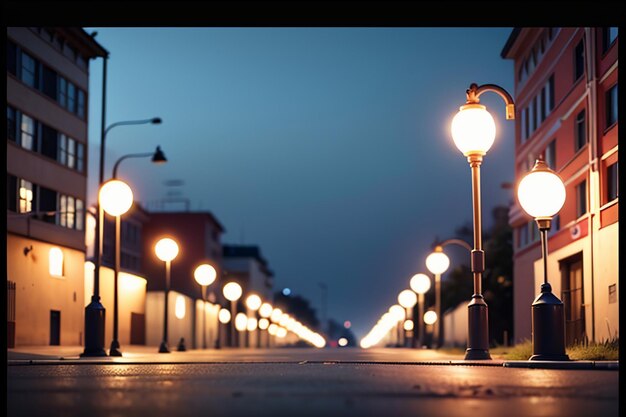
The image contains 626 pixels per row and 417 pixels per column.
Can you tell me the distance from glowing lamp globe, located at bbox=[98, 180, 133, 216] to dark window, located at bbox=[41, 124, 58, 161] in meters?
24.9

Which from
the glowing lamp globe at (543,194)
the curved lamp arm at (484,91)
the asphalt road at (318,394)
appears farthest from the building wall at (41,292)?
the asphalt road at (318,394)

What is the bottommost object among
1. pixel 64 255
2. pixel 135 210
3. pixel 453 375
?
pixel 453 375

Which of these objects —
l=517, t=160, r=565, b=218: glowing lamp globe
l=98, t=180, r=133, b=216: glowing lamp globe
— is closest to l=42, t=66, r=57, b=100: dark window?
l=98, t=180, r=133, b=216: glowing lamp globe

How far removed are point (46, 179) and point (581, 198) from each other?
23.7 m

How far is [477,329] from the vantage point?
18656mm

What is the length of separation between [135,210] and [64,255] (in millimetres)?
36200

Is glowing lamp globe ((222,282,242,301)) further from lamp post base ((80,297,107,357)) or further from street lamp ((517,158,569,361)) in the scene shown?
street lamp ((517,158,569,361))

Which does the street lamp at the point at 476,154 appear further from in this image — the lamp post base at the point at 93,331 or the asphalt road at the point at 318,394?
the lamp post base at the point at 93,331

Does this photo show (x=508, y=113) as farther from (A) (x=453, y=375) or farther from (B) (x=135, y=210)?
(B) (x=135, y=210)

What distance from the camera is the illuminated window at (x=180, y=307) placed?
70.1 m

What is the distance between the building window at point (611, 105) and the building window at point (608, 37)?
4.59 ft

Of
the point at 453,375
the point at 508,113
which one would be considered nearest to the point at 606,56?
the point at 508,113

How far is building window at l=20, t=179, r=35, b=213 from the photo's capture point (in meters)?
47.4
